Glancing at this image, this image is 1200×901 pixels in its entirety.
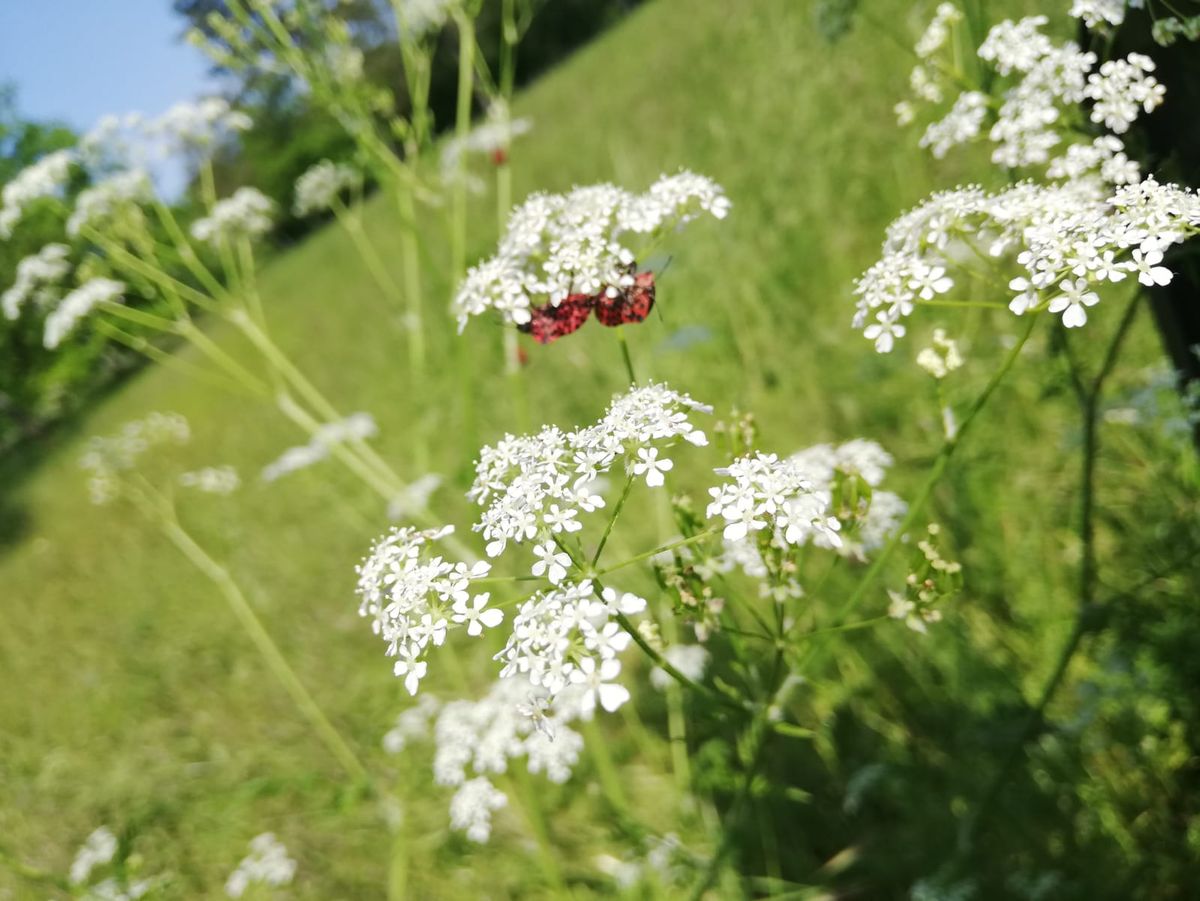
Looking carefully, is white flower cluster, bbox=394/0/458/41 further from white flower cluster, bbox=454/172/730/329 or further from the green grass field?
white flower cluster, bbox=454/172/730/329

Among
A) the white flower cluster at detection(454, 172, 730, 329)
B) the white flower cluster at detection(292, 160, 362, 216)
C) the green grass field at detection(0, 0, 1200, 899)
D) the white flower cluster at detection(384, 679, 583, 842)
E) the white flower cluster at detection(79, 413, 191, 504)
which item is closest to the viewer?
the white flower cluster at detection(454, 172, 730, 329)

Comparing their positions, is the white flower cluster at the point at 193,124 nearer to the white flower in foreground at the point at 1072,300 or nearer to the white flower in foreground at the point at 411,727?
the white flower in foreground at the point at 411,727

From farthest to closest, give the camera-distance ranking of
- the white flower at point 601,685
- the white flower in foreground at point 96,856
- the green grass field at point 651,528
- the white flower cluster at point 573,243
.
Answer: the white flower in foreground at point 96,856 < the green grass field at point 651,528 < the white flower cluster at point 573,243 < the white flower at point 601,685

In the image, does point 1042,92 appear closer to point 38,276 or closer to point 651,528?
point 651,528

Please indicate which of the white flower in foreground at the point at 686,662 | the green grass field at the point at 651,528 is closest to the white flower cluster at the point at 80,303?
the green grass field at the point at 651,528

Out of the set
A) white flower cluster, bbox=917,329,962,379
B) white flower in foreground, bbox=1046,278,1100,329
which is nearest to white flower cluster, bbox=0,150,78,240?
white flower cluster, bbox=917,329,962,379

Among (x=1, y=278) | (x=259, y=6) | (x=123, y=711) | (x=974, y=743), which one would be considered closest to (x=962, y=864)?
(x=974, y=743)

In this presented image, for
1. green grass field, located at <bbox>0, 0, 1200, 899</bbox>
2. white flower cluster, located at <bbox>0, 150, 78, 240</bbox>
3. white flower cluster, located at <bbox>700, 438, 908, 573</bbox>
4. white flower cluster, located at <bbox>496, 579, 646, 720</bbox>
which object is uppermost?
white flower cluster, located at <bbox>0, 150, 78, 240</bbox>
